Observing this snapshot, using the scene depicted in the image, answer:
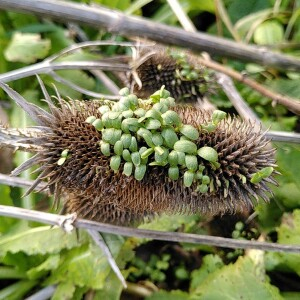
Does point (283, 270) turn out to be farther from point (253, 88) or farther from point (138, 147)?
point (138, 147)

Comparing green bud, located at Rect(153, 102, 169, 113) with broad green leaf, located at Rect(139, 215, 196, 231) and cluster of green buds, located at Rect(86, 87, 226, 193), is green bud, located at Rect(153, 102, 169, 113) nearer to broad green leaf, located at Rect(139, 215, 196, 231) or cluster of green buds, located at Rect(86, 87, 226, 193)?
cluster of green buds, located at Rect(86, 87, 226, 193)

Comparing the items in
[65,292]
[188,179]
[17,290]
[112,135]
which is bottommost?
[17,290]

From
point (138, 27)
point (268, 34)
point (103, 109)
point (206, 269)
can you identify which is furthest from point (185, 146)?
point (268, 34)

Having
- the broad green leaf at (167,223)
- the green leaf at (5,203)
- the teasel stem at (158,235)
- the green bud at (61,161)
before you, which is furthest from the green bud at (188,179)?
the green leaf at (5,203)

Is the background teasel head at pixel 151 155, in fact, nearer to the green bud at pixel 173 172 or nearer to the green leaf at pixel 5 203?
the green bud at pixel 173 172

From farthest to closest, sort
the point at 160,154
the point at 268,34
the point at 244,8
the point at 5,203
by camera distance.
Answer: the point at 244,8
the point at 268,34
the point at 5,203
the point at 160,154

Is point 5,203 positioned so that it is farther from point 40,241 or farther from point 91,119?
point 91,119

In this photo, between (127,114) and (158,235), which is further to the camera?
(158,235)

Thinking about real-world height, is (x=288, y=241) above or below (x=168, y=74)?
below
